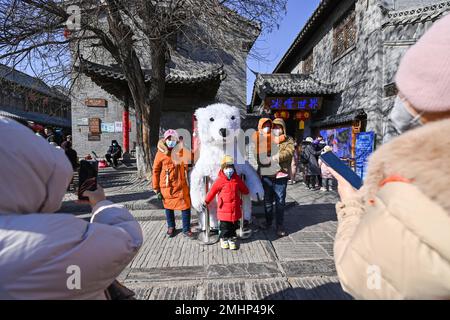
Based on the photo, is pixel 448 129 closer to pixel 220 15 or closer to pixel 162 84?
pixel 220 15

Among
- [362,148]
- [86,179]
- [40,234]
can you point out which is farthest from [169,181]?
[362,148]

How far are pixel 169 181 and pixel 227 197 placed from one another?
0.96m

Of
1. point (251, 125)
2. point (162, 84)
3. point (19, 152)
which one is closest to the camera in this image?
point (19, 152)

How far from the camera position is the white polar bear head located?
3977 millimetres

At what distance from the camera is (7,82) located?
8461 millimetres

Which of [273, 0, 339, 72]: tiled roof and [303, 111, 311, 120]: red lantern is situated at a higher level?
[273, 0, 339, 72]: tiled roof

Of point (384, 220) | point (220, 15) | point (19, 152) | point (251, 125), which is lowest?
point (384, 220)

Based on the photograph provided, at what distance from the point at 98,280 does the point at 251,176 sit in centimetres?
326

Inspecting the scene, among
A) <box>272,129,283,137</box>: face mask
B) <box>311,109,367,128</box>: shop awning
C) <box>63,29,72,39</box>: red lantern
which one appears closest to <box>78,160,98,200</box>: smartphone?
<box>272,129,283,137</box>: face mask

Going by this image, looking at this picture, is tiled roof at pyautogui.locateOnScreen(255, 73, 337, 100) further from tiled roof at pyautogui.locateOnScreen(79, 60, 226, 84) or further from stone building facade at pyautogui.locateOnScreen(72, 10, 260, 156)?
tiled roof at pyautogui.locateOnScreen(79, 60, 226, 84)

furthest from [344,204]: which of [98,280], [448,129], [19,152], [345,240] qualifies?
[19,152]

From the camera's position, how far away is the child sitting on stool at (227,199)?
12.3 ft

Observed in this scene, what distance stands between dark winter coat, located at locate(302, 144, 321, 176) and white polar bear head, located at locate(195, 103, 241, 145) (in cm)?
440

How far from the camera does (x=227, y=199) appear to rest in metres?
3.73
